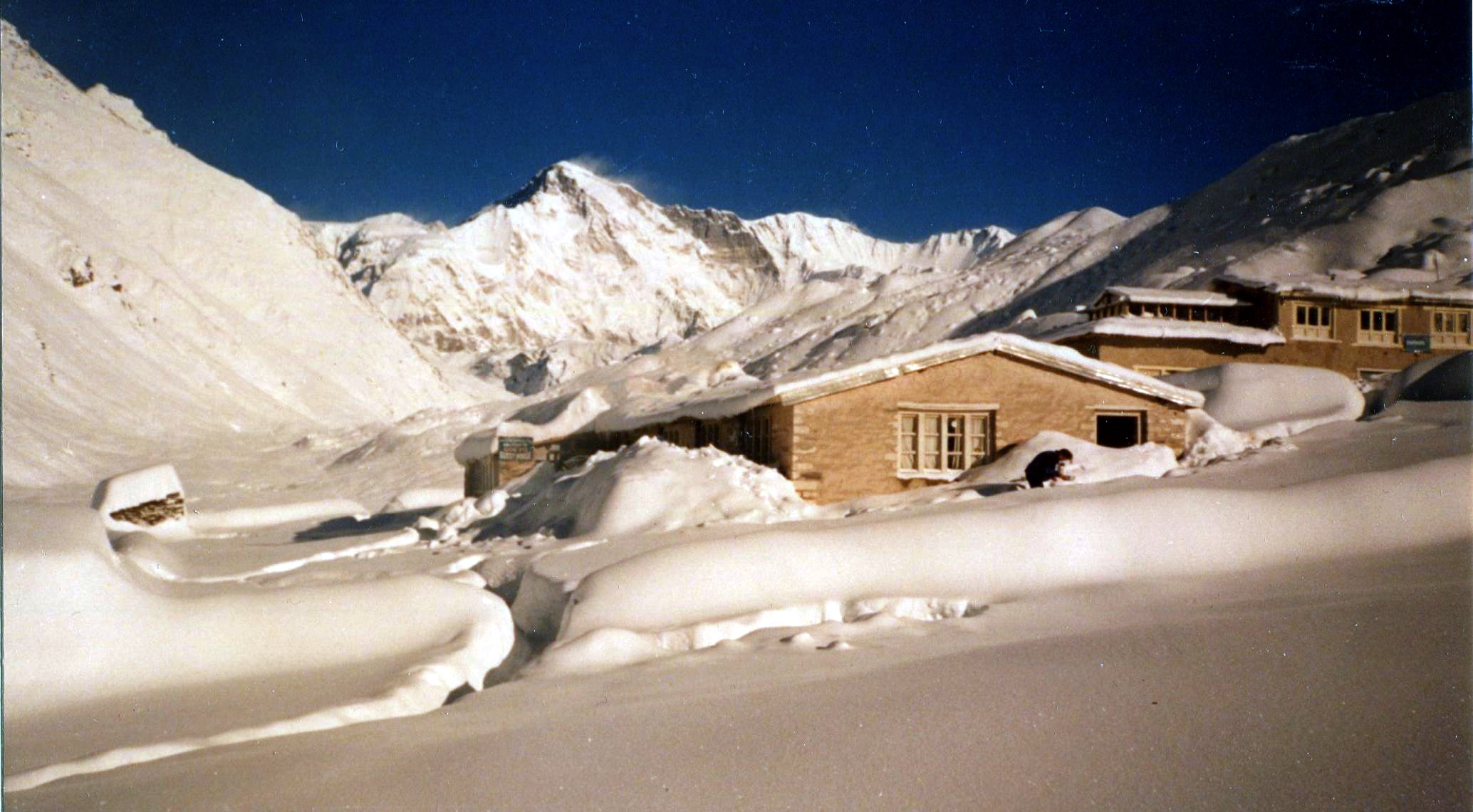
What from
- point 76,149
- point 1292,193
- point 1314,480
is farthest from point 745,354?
point 1314,480

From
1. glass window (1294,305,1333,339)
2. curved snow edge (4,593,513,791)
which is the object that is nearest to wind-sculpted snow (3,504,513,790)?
curved snow edge (4,593,513,791)

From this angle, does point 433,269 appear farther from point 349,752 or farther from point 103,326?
point 349,752

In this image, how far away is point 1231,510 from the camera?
8.24 meters

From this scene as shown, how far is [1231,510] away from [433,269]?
191 metres

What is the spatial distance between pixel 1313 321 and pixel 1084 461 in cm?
1557

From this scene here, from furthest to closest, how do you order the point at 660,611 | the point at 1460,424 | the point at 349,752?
1. the point at 1460,424
2. the point at 660,611
3. the point at 349,752

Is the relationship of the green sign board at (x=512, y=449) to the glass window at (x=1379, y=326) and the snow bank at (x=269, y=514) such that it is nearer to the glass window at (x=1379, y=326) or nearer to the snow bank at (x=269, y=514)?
the snow bank at (x=269, y=514)

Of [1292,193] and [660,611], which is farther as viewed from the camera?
[1292,193]

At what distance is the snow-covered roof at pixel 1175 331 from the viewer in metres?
24.4

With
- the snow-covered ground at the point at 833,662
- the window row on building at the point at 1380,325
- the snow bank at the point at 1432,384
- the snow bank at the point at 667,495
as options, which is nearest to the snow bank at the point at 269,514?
the snow bank at the point at 667,495

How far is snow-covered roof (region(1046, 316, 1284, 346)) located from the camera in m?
24.4

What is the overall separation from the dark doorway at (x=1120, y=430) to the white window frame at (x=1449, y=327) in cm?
1262

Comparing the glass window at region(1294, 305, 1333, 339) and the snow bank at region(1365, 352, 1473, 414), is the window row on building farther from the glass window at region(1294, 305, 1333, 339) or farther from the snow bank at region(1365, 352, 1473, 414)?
the snow bank at region(1365, 352, 1473, 414)

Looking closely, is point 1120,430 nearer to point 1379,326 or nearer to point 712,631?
point 712,631
